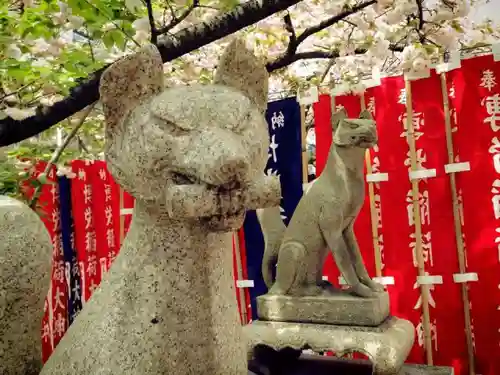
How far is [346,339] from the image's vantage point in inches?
83.7

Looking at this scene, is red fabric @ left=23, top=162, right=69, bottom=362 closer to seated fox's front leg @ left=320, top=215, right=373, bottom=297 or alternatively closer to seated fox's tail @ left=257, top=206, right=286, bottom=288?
seated fox's tail @ left=257, top=206, right=286, bottom=288

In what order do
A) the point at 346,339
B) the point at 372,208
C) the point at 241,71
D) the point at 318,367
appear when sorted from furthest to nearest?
the point at 372,208 → the point at 318,367 → the point at 346,339 → the point at 241,71

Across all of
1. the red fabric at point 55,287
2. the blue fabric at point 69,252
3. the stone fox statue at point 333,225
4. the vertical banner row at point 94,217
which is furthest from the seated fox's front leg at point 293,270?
the red fabric at point 55,287

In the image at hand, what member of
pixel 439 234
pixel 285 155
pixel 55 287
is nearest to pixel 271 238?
pixel 285 155

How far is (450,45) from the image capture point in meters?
2.84

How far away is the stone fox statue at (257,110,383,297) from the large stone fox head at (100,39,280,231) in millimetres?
1225

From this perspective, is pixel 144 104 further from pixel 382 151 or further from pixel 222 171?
pixel 382 151

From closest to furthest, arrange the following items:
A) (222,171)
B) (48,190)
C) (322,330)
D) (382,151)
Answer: (222,171)
(322,330)
(382,151)
(48,190)

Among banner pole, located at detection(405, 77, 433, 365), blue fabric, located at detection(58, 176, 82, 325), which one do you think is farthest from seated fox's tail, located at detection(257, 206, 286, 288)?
blue fabric, located at detection(58, 176, 82, 325)

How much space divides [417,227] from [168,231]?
7.37 ft

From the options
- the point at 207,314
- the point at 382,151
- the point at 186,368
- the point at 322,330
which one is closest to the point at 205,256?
the point at 207,314

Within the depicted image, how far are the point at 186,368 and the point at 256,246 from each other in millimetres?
2396

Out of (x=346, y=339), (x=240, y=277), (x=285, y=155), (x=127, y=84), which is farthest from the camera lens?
(x=240, y=277)

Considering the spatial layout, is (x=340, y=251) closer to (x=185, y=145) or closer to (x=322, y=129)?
(x=322, y=129)
